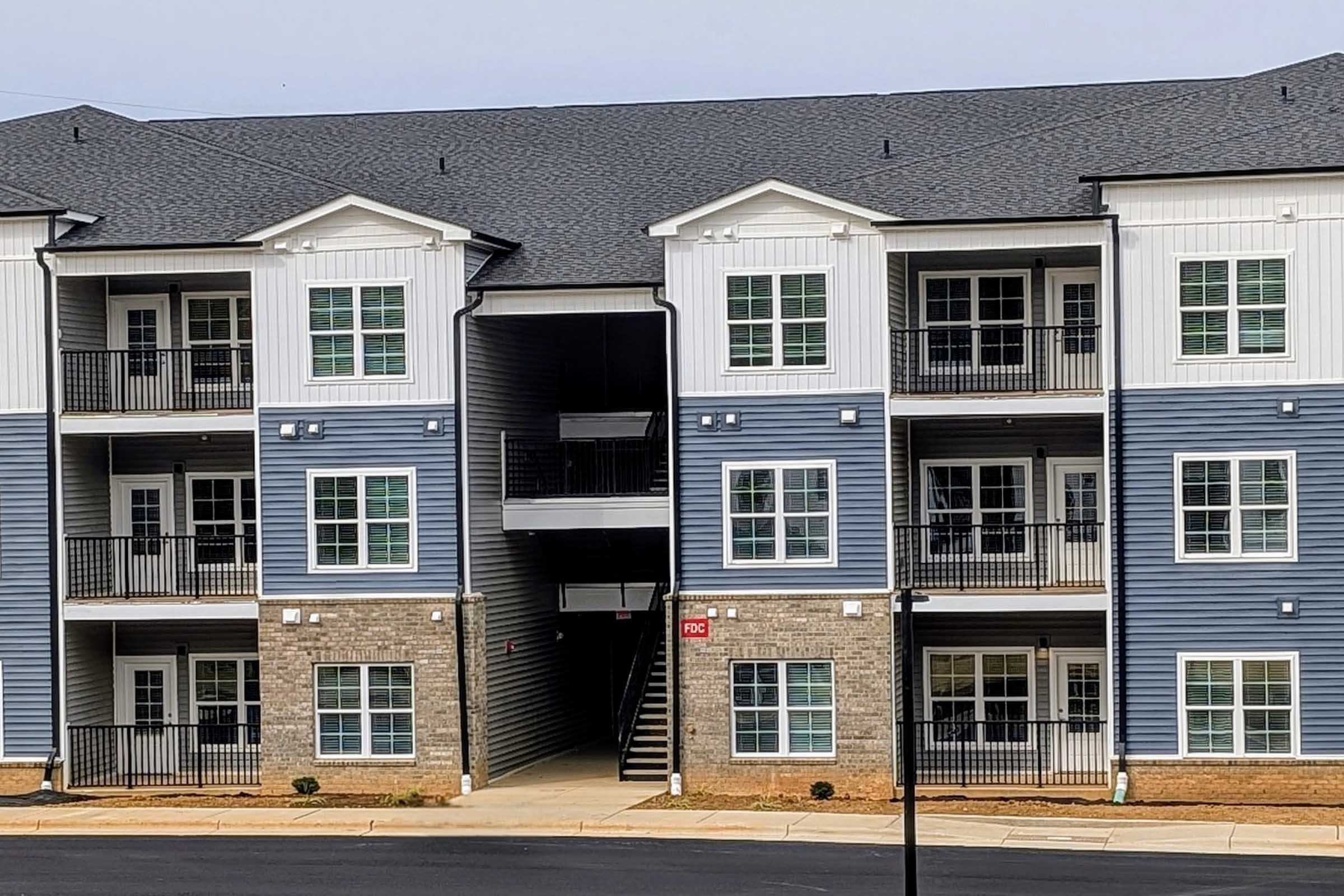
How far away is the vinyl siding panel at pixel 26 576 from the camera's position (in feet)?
112

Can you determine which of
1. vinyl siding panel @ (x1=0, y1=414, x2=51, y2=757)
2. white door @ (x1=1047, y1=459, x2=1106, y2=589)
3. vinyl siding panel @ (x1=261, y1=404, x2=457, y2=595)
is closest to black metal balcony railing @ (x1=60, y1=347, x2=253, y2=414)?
vinyl siding panel @ (x1=0, y1=414, x2=51, y2=757)

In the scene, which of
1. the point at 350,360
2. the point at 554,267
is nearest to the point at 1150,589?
the point at 554,267

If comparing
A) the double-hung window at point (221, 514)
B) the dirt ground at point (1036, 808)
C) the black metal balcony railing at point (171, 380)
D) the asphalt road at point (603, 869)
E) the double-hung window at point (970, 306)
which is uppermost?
the double-hung window at point (970, 306)

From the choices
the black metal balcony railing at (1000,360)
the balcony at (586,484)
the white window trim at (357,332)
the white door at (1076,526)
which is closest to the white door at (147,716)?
the white window trim at (357,332)

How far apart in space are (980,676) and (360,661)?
9594 mm

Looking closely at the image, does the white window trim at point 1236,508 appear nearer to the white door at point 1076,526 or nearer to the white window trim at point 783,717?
the white door at point 1076,526

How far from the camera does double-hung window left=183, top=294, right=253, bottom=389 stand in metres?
35.8

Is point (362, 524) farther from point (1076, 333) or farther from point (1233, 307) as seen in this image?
point (1233, 307)

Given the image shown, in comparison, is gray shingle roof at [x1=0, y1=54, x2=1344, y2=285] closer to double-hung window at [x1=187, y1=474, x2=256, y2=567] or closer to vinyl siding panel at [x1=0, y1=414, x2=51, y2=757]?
vinyl siding panel at [x1=0, y1=414, x2=51, y2=757]

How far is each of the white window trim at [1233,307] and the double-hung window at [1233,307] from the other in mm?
11

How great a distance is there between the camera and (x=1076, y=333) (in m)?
34.0

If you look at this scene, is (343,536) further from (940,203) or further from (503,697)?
(940,203)

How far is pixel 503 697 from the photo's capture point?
1369 inches

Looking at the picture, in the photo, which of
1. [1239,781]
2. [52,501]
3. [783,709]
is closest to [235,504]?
[52,501]
